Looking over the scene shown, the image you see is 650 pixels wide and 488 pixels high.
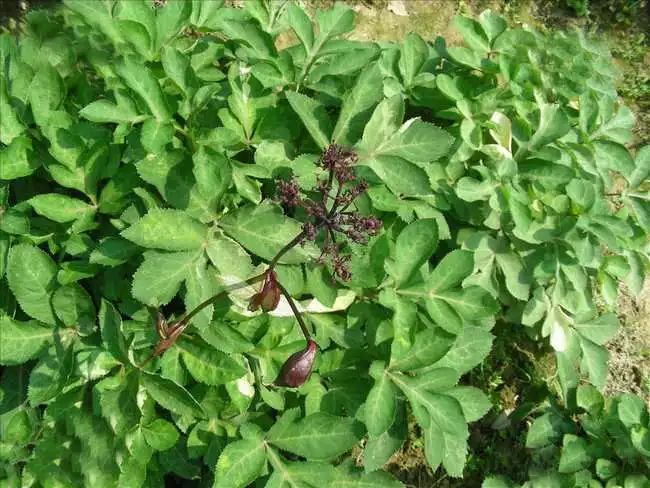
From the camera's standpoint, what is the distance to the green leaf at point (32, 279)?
2.17 metres

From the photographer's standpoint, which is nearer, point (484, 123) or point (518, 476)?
point (484, 123)

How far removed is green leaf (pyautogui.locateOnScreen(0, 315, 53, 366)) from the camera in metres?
2.14

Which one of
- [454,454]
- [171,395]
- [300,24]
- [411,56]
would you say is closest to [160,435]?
[171,395]

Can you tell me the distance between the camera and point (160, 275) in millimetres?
1969

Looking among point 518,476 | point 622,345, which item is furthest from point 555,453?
point 622,345

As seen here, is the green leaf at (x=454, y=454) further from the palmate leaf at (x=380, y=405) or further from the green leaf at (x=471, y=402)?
the palmate leaf at (x=380, y=405)

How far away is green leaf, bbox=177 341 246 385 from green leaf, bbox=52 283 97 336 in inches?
14.9

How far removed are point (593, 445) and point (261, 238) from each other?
5.64 ft

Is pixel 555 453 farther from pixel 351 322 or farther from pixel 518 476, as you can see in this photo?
pixel 351 322

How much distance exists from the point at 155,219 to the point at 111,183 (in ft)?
1.32

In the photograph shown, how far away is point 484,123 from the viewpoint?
2.64m

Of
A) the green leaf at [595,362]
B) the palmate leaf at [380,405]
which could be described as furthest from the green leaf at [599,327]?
the palmate leaf at [380,405]

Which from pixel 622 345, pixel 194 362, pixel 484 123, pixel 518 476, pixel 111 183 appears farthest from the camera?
pixel 622 345

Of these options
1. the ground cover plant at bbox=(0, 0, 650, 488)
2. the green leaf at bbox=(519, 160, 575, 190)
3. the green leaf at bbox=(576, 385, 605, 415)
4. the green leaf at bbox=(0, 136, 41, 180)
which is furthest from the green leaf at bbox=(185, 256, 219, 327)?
the green leaf at bbox=(576, 385, 605, 415)
